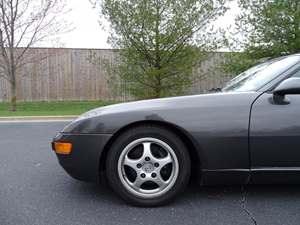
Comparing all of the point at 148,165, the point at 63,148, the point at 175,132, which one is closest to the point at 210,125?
the point at 175,132

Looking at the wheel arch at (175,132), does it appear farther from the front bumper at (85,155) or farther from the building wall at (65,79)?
the building wall at (65,79)

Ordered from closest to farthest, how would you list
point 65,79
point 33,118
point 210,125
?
point 210,125 → point 33,118 → point 65,79

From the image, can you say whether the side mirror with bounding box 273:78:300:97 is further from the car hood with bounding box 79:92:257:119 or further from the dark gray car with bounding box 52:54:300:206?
the car hood with bounding box 79:92:257:119

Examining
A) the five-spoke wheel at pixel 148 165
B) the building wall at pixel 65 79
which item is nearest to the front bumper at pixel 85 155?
the five-spoke wheel at pixel 148 165

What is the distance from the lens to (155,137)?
2.30 meters

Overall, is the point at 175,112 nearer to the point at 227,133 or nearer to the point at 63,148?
the point at 227,133

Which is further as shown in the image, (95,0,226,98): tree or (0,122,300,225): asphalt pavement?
(95,0,226,98): tree

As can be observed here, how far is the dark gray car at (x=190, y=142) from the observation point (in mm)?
2242

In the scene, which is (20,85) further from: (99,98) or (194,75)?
(194,75)

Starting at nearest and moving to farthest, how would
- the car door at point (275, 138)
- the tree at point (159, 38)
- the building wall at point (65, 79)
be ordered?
the car door at point (275, 138) < the tree at point (159, 38) < the building wall at point (65, 79)

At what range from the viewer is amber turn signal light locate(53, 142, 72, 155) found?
2.35m

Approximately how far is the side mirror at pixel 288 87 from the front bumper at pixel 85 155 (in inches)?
55.7

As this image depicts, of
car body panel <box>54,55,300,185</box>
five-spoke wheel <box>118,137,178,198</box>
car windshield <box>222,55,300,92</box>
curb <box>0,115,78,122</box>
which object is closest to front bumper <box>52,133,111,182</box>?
car body panel <box>54,55,300,185</box>

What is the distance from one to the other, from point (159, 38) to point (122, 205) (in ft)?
25.7
